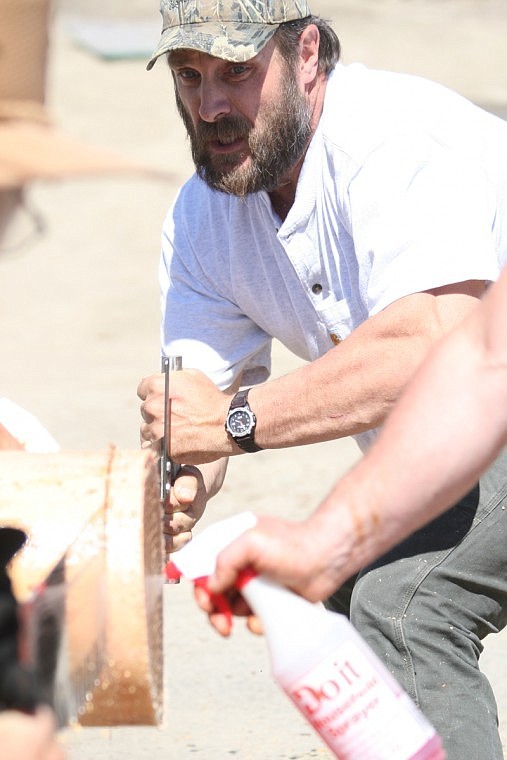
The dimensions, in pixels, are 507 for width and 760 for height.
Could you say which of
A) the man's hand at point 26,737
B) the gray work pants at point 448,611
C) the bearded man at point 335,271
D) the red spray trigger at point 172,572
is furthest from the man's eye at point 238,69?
the man's hand at point 26,737

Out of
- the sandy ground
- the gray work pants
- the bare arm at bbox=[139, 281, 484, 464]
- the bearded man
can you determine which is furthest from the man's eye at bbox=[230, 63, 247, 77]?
the gray work pants

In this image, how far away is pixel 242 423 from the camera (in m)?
3.09

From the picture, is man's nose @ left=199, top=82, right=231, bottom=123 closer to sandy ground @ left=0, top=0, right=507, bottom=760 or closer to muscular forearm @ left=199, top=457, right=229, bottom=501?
sandy ground @ left=0, top=0, right=507, bottom=760

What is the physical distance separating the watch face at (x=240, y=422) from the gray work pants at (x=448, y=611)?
450 mm

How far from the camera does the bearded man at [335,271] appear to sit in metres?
2.89

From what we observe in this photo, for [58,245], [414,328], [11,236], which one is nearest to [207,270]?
[414,328]

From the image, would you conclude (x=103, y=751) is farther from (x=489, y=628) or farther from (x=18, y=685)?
(x=18, y=685)

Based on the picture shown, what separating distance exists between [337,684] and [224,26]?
1.82 m

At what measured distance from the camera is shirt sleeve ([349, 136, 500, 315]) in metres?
2.92

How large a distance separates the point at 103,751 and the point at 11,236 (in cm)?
211

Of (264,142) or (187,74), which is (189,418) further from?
(187,74)

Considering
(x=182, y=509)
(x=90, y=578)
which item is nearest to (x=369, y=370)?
(x=182, y=509)

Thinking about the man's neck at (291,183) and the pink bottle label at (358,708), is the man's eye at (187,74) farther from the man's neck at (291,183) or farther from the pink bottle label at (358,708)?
the pink bottle label at (358,708)

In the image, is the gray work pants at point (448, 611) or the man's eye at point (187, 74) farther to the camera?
the man's eye at point (187, 74)
